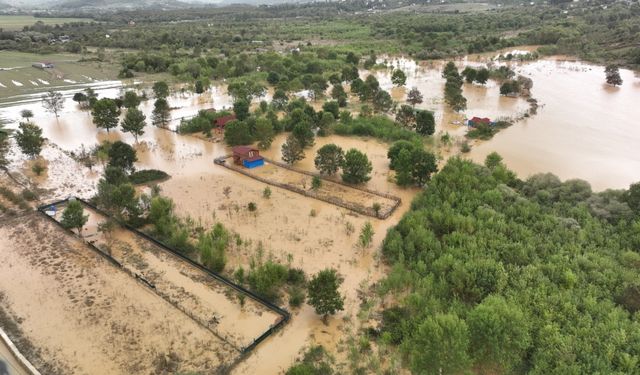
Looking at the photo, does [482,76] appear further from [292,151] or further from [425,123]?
[292,151]

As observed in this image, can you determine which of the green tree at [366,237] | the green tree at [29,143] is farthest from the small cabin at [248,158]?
the green tree at [29,143]

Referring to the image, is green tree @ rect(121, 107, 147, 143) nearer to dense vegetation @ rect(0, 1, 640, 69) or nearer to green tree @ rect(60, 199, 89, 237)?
green tree @ rect(60, 199, 89, 237)

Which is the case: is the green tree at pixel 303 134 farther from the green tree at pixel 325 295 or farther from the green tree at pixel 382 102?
the green tree at pixel 325 295

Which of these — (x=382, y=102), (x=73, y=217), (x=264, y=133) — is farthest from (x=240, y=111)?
(x=73, y=217)

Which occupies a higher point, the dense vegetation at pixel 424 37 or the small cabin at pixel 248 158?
the dense vegetation at pixel 424 37

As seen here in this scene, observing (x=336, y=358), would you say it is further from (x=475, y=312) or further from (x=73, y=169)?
(x=73, y=169)
